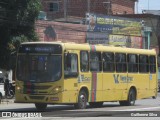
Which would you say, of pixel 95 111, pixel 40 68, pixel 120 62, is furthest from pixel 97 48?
pixel 40 68

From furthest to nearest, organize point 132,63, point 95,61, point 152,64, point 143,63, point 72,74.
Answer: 1. point 152,64
2. point 143,63
3. point 132,63
4. point 95,61
5. point 72,74

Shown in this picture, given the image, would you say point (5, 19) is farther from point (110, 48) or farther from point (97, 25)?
point (97, 25)

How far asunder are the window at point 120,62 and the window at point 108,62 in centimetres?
41

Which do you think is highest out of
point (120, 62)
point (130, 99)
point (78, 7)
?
point (78, 7)

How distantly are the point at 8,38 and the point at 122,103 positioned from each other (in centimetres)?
867

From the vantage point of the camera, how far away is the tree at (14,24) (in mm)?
32000

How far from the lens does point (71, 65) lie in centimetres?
2419

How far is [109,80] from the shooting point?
89.5 feet

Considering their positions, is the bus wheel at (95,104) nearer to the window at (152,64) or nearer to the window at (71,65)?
the window at (71,65)

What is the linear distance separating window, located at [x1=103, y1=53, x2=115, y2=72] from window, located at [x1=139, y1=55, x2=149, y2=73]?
2782 mm

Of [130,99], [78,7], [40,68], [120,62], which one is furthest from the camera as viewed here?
[78,7]

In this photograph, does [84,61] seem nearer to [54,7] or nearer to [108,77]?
[108,77]

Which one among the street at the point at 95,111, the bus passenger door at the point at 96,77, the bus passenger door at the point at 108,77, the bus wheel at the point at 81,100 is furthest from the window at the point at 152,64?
the bus wheel at the point at 81,100

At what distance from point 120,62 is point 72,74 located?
4494mm
